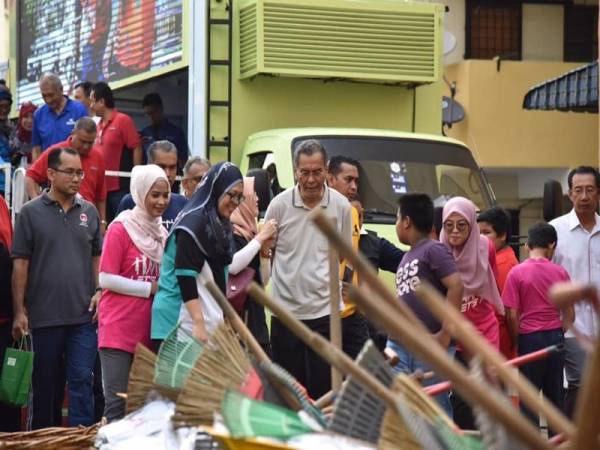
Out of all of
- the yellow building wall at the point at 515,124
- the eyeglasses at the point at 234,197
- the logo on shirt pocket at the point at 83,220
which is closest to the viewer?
the eyeglasses at the point at 234,197

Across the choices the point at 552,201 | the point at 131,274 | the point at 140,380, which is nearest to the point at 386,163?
the point at 552,201

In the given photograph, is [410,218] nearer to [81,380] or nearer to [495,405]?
[81,380]

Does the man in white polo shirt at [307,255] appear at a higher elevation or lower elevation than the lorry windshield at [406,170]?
lower

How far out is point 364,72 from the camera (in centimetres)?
1372

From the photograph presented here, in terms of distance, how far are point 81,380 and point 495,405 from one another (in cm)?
721

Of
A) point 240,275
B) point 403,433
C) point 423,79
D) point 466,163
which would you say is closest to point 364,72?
point 423,79

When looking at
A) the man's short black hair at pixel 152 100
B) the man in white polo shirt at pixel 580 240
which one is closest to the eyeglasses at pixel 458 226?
the man in white polo shirt at pixel 580 240

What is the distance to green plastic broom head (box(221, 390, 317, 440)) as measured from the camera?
3131 mm

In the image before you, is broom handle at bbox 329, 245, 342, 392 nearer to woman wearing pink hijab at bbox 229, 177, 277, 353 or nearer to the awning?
woman wearing pink hijab at bbox 229, 177, 277, 353

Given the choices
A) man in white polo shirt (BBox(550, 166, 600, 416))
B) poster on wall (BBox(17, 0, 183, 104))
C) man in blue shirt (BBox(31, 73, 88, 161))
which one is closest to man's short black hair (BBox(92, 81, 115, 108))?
man in blue shirt (BBox(31, 73, 88, 161))

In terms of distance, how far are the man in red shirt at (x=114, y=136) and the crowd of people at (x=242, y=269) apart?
172 centimetres

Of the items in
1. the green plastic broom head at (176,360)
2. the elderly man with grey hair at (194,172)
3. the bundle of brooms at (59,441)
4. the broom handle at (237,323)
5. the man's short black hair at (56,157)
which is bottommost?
the bundle of brooms at (59,441)

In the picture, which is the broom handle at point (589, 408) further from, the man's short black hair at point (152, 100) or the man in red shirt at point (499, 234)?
the man's short black hair at point (152, 100)

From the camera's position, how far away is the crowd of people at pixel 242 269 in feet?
25.6
